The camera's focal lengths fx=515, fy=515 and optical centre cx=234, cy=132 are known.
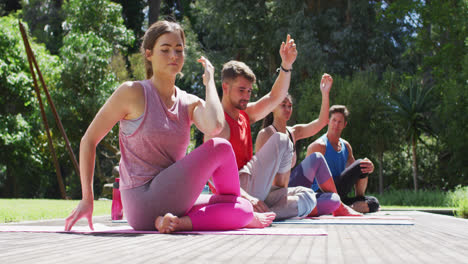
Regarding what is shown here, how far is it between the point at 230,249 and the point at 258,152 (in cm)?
201

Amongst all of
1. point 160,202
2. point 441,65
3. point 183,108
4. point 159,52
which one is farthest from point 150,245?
point 441,65

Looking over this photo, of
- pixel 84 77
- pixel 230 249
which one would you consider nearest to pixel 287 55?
pixel 230 249

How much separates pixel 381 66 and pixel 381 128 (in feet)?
16.4

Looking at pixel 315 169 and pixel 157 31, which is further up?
pixel 157 31

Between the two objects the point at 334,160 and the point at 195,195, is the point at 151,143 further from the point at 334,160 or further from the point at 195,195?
the point at 334,160

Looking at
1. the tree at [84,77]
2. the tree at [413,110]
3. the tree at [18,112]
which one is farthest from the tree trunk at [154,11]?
the tree at [413,110]

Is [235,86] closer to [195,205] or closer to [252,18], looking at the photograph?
[195,205]

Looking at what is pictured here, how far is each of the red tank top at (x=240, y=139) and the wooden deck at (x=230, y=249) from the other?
57.7 inches

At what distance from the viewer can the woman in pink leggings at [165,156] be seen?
288cm

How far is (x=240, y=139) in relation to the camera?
13.3 feet

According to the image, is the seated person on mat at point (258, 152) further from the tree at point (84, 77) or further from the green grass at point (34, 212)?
the tree at point (84, 77)

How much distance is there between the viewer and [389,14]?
19.7 m

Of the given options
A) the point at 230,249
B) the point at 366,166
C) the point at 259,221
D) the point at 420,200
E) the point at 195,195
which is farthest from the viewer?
the point at 420,200

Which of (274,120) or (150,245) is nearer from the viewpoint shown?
(150,245)
